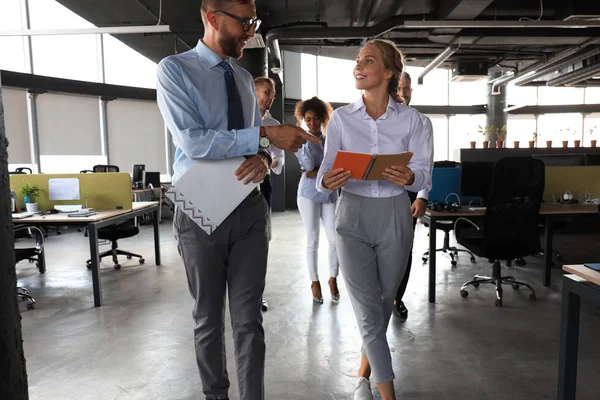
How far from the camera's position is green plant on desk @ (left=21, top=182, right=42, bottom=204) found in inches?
175

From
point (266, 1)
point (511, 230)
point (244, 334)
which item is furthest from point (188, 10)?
point (244, 334)

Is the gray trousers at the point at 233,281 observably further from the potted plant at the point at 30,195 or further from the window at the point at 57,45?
the window at the point at 57,45

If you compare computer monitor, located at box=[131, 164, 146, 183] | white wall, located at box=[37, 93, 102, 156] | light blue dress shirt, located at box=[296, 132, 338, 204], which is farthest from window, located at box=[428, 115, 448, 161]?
light blue dress shirt, located at box=[296, 132, 338, 204]

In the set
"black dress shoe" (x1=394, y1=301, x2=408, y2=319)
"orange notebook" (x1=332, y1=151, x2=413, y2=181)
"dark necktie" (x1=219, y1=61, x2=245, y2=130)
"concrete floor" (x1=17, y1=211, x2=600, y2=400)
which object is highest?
"dark necktie" (x1=219, y1=61, x2=245, y2=130)

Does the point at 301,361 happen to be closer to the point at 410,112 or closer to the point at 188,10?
the point at 410,112

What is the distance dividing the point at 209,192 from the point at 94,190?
361 cm

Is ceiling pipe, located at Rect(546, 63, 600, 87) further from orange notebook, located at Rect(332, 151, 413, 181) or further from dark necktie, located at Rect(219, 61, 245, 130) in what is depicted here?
dark necktie, located at Rect(219, 61, 245, 130)

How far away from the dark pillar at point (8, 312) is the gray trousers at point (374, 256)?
131 centimetres

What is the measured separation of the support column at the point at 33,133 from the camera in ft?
27.9

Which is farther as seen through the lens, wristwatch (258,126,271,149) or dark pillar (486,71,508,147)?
dark pillar (486,71,508,147)

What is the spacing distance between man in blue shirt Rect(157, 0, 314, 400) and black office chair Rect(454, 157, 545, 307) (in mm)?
2410

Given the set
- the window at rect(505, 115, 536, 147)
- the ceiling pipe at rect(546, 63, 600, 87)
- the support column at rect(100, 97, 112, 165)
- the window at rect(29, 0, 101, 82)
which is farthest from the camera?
the window at rect(505, 115, 536, 147)

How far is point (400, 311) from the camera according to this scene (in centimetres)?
330

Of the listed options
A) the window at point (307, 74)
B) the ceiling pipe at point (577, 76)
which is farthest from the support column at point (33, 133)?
the ceiling pipe at point (577, 76)
